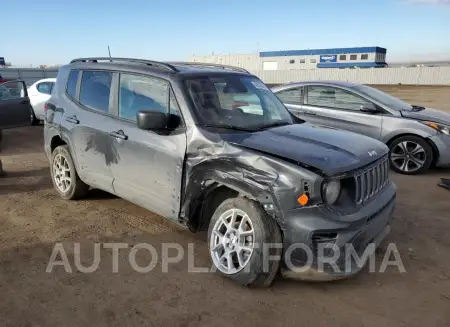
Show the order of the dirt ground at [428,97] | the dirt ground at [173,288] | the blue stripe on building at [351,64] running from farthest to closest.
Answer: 1. the blue stripe on building at [351,64]
2. the dirt ground at [428,97]
3. the dirt ground at [173,288]

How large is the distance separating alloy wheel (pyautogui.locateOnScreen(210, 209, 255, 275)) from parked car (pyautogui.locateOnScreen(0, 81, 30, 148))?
7957mm

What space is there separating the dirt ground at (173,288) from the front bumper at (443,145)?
2479 mm

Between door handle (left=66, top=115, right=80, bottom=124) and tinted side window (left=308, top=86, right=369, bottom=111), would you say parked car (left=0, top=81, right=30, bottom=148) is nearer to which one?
door handle (left=66, top=115, right=80, bottom=124)

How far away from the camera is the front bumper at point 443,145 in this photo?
22.8 ft

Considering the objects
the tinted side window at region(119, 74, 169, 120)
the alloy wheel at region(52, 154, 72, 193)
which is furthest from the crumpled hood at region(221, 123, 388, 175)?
the alloy wheel at region(52, 154, 72, 193)

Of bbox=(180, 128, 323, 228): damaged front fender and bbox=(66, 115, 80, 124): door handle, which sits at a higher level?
bbox=(66, 115, 80, 124): door handle

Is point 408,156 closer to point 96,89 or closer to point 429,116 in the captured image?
point 429,116

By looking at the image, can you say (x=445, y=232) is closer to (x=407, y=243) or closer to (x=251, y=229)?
(x=407, y=243)

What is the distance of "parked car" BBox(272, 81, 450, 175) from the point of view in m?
7.06

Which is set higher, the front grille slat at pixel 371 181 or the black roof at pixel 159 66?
the black roof at pixel 159 66

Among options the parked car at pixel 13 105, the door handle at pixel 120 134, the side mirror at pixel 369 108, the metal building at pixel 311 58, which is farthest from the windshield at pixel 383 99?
the metal building at pixel 311 58

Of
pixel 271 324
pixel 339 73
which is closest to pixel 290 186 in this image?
pixel 271 324

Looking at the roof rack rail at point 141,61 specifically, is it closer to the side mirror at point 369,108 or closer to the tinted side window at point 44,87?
the side mirror at point 369,108

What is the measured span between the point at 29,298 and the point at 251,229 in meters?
1.89
